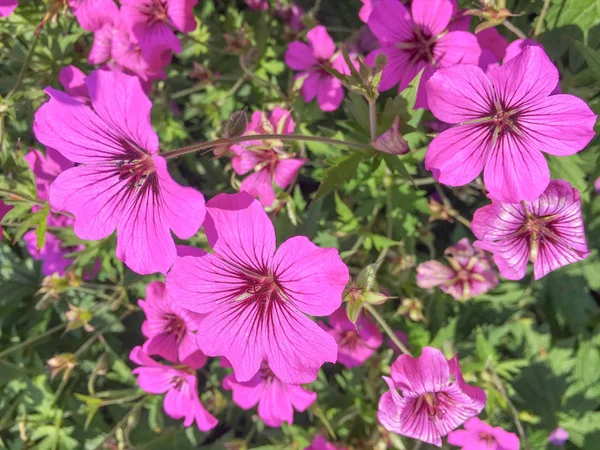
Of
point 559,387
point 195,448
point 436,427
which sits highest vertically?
point 436,427

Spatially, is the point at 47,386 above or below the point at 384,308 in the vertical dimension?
below

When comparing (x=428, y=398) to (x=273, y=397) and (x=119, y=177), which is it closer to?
(x=273, y=397)

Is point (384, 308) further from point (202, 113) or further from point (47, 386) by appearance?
point (47, 386)

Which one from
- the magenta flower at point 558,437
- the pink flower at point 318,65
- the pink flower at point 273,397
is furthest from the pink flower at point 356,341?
the magenta flower at point 558,437

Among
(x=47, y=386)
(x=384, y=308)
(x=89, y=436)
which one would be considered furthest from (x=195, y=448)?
(x=384, y=308)

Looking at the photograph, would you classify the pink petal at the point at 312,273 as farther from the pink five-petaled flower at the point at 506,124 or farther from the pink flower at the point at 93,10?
the pink flower at the point at 93,10

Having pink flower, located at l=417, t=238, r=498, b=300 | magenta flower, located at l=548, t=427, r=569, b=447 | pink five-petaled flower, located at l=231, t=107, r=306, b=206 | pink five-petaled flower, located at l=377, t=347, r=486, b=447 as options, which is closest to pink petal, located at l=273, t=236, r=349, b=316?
pink five-petaled flower, located at l=377, t=347, r=486, b=447
